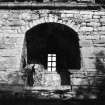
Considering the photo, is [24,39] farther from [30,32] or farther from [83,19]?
[83,19]

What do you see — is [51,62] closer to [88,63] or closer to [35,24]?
[35,24]

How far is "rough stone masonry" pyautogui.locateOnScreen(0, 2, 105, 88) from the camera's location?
7.13 metres

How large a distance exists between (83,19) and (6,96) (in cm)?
367

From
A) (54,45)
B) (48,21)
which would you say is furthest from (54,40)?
(48,21)

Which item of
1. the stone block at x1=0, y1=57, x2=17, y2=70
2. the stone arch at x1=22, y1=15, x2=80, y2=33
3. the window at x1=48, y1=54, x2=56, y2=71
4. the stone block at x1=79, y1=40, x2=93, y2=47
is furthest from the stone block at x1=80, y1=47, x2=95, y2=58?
the stone block at x1=0, y1=57, x2=17, y2=70

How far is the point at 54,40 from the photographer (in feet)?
28.9

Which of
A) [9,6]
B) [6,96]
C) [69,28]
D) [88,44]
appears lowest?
[6,96]

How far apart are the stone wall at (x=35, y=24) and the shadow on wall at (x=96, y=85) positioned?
19 centimetres

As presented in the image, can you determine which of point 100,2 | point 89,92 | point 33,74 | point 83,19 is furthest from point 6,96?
point 100,2

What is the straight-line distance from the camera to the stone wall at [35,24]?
7150mm

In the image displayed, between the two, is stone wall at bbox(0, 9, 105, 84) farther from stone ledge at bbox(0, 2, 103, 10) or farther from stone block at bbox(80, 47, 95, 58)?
stone ledge at bbox(0, 2, 103, 10)

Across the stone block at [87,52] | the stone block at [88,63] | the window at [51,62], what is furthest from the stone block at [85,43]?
the window at [51,62]

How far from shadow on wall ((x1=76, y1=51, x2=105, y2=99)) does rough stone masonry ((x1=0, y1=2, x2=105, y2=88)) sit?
4.9 inches

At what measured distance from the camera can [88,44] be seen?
750 centimetres
